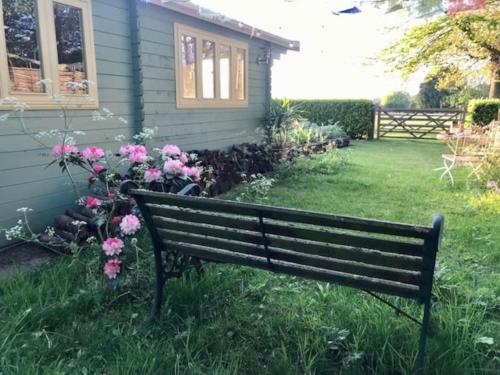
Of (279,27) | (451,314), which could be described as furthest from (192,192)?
(279,27)

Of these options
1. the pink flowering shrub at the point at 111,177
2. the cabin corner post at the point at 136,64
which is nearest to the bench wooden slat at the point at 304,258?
the pink flowering shrub at the point at 111,177

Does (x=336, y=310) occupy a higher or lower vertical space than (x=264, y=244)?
lower

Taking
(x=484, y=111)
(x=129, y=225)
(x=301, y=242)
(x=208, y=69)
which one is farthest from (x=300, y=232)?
(x=484, y=111)

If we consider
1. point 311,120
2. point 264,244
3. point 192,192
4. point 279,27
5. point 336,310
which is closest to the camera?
point 264,244

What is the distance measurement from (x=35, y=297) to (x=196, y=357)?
3.66 ft

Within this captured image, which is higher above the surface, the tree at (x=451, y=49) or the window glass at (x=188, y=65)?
the tree at (x=451, y=49)

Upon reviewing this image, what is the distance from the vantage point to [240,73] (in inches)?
273

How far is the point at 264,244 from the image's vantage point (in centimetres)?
182

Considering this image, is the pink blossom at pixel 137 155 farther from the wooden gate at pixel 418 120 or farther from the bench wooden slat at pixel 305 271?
the wooden gate at pixel 418 120

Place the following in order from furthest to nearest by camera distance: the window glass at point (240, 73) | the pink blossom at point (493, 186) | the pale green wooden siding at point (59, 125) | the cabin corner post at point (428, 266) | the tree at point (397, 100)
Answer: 1. the tree at point (397, 100)
2. the window glass at point (240, 73)
3. the pink blossom at point (493, 186)
4. the pale green wooden siding at point (59, 125)
5. the cabin corner post at point (428, 266)

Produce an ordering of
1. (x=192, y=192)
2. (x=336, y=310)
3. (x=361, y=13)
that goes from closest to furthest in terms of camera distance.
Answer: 1. (x=336, y=310)
2. (x=192, y=192)
3. (x=361, y=13)

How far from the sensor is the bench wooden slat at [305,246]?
1.58 meters

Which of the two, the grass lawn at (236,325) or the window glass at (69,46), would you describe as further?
the window glass at (69,46)

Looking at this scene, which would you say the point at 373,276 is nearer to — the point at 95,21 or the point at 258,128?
the point at 95,21
